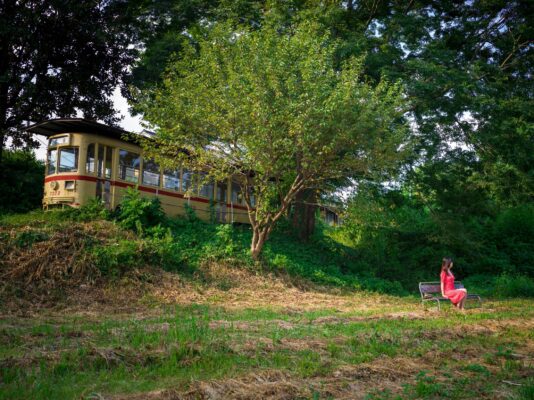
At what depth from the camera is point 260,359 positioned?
21.0ft

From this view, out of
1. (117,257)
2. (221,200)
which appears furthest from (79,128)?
(221,200)

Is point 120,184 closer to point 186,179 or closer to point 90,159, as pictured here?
point 90,159

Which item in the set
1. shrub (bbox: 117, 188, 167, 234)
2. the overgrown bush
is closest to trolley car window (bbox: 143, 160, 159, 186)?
shrub (bbox: 117, 188, 167, 234)

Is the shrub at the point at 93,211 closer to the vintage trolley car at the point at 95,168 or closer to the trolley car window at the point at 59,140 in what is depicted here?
the vintage trolley car at the point at 95,168

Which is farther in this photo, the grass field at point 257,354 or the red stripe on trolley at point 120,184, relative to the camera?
the red stripe on trolley at point 120,184

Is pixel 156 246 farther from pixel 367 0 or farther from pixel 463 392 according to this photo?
pixel 367 0

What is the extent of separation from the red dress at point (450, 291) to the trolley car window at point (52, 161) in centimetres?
1361

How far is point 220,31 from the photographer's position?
58.3ft

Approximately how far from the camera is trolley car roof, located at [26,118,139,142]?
18328 millimetres

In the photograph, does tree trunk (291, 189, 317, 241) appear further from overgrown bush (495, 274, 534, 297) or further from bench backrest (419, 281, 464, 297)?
bench backrest (419, 281, 464, 297)

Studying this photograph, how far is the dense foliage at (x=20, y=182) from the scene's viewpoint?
21.8 metres

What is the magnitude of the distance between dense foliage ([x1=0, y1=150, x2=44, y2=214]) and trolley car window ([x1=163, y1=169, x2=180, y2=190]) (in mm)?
5639

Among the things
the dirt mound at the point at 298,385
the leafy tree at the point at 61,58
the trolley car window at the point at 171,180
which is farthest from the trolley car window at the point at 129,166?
the dirt mound at the point at 298,385

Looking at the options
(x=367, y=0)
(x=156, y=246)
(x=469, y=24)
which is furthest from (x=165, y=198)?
(x=469, y=24)
